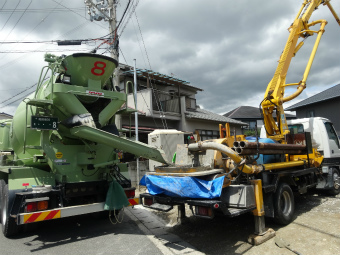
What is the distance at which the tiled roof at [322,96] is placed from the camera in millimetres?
23006

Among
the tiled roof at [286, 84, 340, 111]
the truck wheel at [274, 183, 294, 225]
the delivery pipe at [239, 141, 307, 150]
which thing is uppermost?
the tiled roof at [286, 84, 340, 111]

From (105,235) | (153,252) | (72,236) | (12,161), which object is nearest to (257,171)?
(153,252)

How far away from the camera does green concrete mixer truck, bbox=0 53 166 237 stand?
493cm

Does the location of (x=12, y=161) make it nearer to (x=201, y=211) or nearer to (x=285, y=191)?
(x=201, y=211)

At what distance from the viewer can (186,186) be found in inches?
168

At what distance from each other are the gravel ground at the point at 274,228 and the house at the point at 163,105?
858cm

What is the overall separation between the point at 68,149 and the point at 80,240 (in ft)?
6.17

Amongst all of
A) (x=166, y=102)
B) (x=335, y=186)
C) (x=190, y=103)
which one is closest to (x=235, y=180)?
(x=335, y=186)

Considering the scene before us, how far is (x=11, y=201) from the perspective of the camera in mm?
4812

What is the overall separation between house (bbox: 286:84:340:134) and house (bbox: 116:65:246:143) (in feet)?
36.0

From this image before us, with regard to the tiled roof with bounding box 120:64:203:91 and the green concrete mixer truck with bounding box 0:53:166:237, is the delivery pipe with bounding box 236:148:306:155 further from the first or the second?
the tiled roof with bounding box 120:64:203:91

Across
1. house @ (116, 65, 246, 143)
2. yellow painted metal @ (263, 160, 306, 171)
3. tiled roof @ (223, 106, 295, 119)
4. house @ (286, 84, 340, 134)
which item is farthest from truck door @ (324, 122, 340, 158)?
tiled roof @ (223, 106, 295, 119)

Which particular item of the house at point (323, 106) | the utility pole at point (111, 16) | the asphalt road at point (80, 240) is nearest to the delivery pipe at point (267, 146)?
the asphalt road at point (80, 240)

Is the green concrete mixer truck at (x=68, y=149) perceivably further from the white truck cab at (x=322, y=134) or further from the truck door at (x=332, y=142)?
the truck door at (x=332, y=142)
